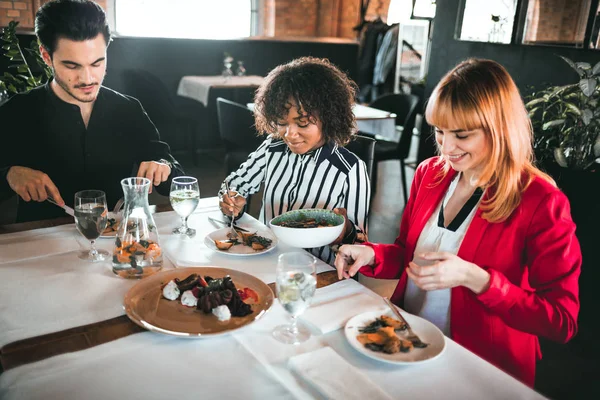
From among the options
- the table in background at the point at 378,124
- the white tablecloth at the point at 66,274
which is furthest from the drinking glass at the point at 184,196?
the table in background at the point at 378,124

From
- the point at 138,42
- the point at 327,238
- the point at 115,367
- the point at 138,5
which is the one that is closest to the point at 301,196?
the point at 327,238

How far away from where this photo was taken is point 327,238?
1.33m

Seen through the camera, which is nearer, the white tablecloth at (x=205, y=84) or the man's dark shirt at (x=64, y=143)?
the man's dark shirt at (x=64, y=143)

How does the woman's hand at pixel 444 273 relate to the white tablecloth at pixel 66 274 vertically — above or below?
above

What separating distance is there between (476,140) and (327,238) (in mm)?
432

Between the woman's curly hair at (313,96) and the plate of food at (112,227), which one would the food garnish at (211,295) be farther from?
the woman's curly hair at (313,96)

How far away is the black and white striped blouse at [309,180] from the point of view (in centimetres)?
175

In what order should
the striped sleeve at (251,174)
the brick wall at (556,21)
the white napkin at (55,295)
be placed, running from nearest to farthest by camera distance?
1. the white napkin at (55,295)
2. the striped sleeve at (251,174)
3. the brick wall at (556,21)

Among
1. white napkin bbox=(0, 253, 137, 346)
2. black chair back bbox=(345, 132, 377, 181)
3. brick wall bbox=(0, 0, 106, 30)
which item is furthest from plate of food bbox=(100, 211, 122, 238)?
brick wall bbox=(0, 0, 106, 30)

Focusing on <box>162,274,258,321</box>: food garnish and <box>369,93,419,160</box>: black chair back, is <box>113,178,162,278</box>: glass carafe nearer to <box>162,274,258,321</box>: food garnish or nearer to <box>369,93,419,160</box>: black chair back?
<box>162,274,258,321</box>: food garnish

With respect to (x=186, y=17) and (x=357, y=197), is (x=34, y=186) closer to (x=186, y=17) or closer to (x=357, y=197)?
(x=357, y=197)

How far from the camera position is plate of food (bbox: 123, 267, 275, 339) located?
3.40 ft

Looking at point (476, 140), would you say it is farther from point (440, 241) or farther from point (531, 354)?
point (531, 354)

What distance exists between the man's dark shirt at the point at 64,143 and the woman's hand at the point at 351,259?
2.77ft
